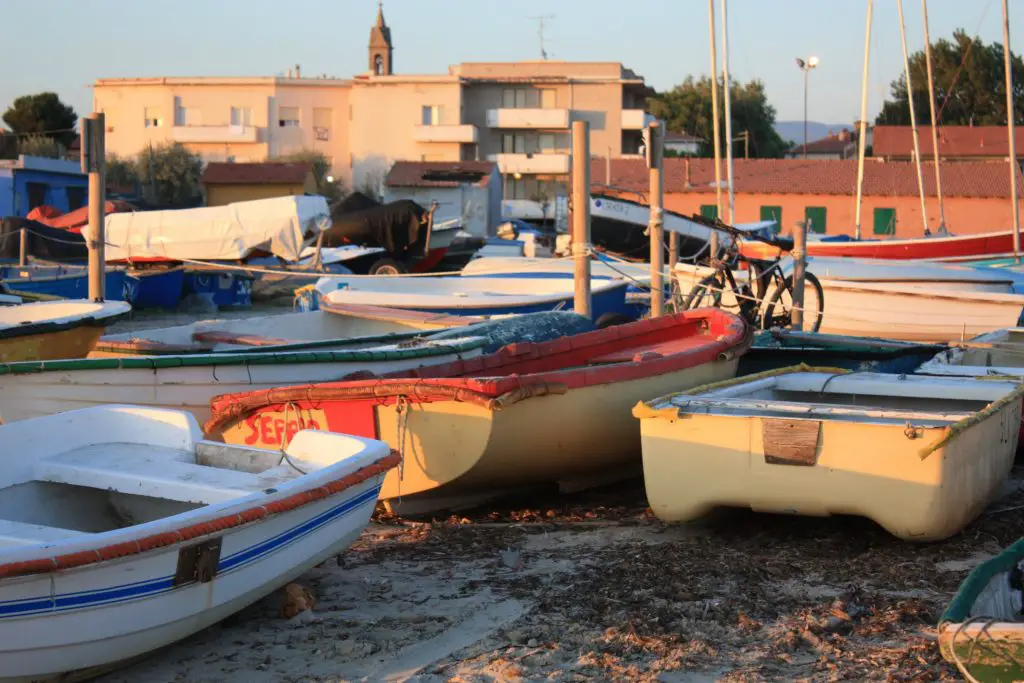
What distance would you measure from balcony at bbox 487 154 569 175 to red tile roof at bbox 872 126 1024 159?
48.2 ft

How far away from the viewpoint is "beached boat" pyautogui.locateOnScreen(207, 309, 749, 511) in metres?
6.66

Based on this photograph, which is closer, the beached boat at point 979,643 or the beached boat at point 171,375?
the beached boat at point 979,643

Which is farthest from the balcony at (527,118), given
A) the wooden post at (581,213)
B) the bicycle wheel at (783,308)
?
the wooden post at (581,213)

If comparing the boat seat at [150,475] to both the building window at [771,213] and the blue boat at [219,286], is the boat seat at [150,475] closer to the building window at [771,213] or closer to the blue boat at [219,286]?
the blue boat at [219,286]

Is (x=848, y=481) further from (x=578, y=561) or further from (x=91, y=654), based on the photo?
(x=91, y=654)

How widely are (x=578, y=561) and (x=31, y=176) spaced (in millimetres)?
30631

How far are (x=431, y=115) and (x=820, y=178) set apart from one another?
22566 mm

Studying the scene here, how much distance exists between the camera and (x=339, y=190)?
190 ft

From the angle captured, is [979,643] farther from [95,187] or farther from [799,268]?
[95,187]

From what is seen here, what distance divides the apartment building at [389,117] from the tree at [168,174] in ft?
14.5

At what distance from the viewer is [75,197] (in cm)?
3644

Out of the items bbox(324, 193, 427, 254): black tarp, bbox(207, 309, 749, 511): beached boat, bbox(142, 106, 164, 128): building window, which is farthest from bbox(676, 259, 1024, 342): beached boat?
bbox(142, 106, 164, 128): building window

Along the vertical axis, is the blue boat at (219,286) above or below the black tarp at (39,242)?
below

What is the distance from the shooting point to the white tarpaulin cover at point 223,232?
946 inches
